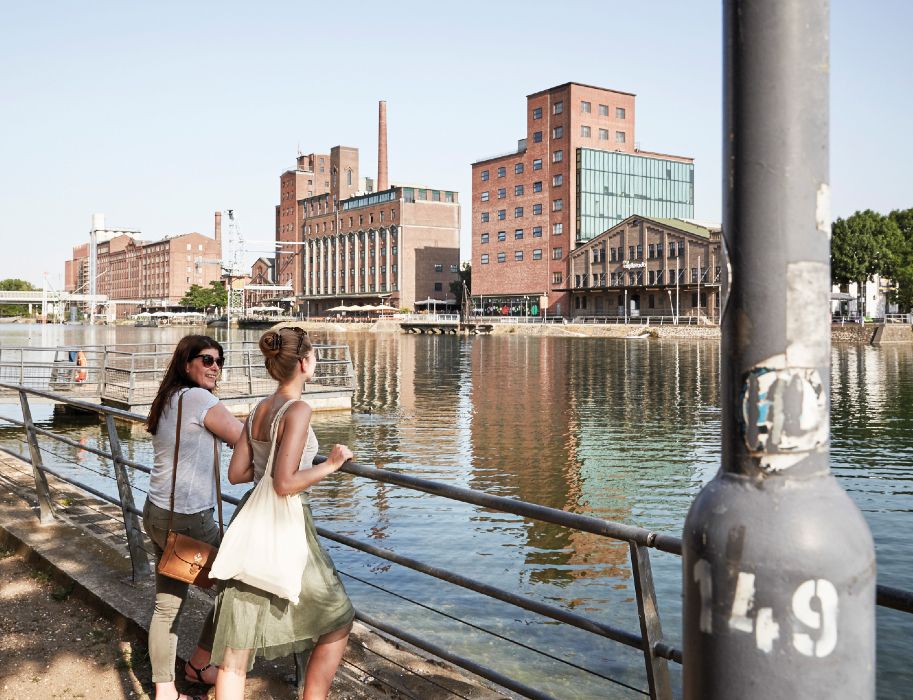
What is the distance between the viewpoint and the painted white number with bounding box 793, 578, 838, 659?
1686mm

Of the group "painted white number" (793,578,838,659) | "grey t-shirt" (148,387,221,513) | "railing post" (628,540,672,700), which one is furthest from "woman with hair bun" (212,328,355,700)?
"painted white number" (793,578,838,659)

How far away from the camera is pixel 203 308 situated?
170m

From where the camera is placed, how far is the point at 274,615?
351 cm

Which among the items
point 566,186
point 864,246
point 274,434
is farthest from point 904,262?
point 274,434

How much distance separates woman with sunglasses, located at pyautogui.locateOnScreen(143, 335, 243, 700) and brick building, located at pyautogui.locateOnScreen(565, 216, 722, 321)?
252ft

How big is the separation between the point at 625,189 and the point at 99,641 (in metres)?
97.2

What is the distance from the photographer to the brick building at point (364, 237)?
4783 inches

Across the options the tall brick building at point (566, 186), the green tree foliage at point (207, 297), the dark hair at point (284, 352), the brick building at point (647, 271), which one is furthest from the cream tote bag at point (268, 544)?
the green tree foliage at point (207, 297)

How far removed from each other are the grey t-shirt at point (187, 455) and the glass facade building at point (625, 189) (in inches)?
3685

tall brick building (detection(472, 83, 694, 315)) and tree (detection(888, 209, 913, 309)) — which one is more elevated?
tall brick building (detection(472, 83, 694, 315))

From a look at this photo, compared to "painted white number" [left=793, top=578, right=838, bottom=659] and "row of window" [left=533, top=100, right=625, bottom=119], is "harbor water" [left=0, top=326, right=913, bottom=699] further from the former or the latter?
"row of window" [left=533, top=100, right=625, bottom=119]

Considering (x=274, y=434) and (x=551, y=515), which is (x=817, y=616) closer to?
(x=551, y=515)

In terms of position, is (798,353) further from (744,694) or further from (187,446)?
(187,446)

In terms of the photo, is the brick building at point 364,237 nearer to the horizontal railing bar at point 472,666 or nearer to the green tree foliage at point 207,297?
the green tree foliage at point 207,297
